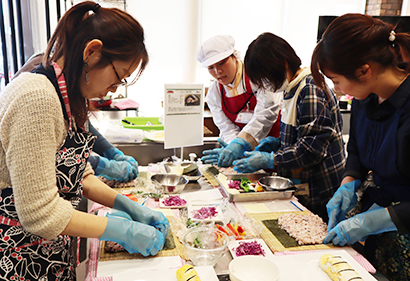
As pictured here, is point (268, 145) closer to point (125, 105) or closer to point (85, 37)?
point (85, 37)

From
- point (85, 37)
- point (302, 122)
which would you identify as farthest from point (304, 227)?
point (85, 37)

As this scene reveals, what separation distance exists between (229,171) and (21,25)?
2658 mm

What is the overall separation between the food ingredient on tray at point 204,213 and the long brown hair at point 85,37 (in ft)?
2.70

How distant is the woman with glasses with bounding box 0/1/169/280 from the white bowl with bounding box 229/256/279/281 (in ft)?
1.12

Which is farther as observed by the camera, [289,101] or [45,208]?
[289,101]

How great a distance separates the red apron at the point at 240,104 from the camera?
2.84 meters

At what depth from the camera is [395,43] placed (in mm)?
1337

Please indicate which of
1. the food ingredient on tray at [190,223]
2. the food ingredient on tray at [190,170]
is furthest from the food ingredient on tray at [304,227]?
the food ingredient on tray at [190,170]

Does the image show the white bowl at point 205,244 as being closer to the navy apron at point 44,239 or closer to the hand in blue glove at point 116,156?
the navy apron at point 44,239

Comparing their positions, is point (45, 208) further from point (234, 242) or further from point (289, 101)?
point (289, 101)

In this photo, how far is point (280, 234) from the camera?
1.48 metres

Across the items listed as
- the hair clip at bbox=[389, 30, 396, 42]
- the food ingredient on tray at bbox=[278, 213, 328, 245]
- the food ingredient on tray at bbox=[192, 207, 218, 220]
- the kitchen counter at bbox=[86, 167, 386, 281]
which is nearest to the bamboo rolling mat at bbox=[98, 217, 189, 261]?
the kitchen counter at bbox=[86, 167, 386, 281]

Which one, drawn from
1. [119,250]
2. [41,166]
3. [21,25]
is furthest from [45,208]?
[21,25]

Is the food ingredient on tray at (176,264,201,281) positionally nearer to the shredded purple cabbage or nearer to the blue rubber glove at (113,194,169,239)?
the blue rubber glove at (113,194,169,239)
